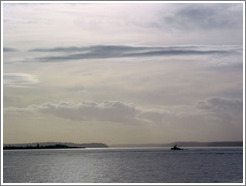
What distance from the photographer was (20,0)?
94.0 ft

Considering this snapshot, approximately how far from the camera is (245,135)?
78.5ft

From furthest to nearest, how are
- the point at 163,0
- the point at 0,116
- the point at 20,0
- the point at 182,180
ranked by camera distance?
the point at 182,180 < the point at 20,0 < the point at 163,0 < the point at 0,116

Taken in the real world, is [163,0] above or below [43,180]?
above

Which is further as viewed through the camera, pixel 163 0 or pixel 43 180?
pixel 43 180

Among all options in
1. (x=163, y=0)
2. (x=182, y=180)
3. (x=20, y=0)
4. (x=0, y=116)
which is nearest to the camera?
(x=0, y=116)

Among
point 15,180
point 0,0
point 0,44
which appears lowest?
point 15,180

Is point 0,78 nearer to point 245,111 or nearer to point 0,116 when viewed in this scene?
point 0,116

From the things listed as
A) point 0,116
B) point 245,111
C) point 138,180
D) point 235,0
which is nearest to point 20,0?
point 0,116

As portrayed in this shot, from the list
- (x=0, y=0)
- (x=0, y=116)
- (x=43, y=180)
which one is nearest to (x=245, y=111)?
(x=0, y=116)

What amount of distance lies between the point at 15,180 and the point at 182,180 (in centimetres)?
2534

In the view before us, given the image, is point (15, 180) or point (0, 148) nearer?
point (0, 148)

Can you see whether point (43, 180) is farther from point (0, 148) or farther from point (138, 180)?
point (0, 148)

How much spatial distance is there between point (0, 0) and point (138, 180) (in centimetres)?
4244

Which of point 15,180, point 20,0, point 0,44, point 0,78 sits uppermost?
point 20,0
